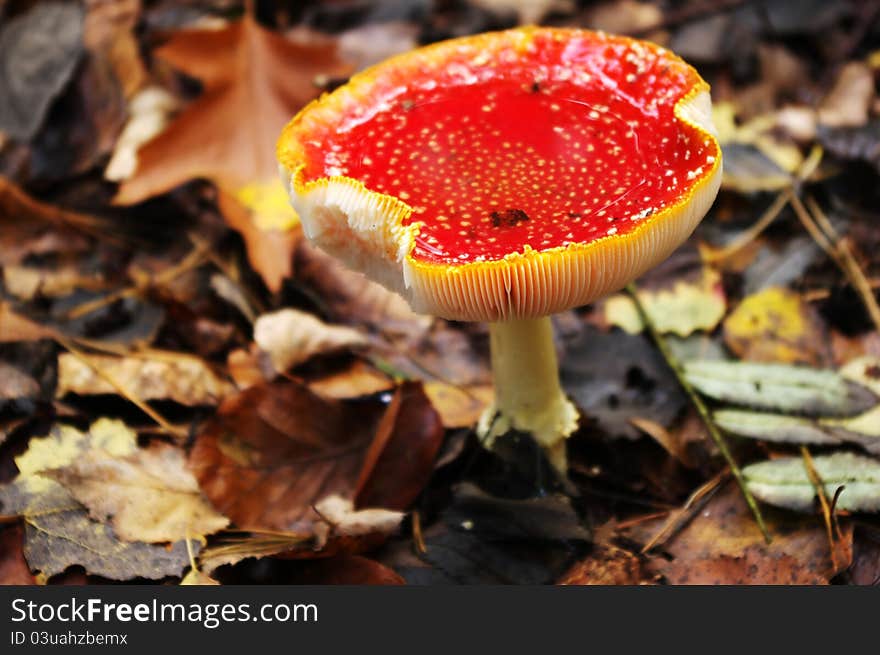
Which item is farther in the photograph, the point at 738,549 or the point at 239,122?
the point at 239,122

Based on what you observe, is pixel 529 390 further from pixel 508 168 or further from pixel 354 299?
pixel 354 299

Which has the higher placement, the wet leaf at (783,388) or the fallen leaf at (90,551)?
the wet leaf at (783,388)

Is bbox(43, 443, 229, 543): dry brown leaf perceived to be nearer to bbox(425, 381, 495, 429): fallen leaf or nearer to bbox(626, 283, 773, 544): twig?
bbox(425, 381, 495, 429): fallen leaf

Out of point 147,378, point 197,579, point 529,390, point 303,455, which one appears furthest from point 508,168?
point 147,378

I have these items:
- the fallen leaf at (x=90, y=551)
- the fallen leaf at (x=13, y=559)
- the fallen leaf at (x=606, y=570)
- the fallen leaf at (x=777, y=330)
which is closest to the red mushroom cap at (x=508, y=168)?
the fallen leaf at (x=606, y=570)

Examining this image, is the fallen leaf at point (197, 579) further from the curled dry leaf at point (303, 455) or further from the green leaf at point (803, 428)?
the green leaf at point (803, 428)

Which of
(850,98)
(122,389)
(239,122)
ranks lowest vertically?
(122,389)

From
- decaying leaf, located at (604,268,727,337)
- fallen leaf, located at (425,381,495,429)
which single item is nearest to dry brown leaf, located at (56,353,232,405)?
fallen leaf, located at (425,381,495,429)
